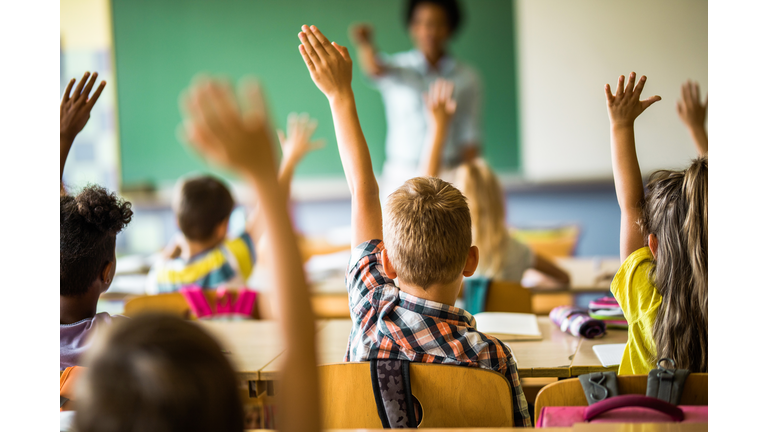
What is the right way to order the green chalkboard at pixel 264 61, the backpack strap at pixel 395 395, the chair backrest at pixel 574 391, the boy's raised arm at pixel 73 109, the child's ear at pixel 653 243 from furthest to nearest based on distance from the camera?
1. the green chalkboard at pixel 264 61
2. the boy's raised arm at pixel 73 109
3. the child's ear at pixel 653 243
4. the backpack strap at pixel 395 395
5. the chair backrest at pixel 574 391

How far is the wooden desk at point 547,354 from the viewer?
1478mm

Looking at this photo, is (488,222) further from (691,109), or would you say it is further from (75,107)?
(75,107)

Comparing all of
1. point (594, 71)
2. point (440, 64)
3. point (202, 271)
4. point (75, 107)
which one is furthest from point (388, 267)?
point (594, 71)

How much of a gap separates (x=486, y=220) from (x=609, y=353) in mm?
1165

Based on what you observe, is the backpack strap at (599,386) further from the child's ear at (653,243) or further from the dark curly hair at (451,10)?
the dark curly hair at (451,10)

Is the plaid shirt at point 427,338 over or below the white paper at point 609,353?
over

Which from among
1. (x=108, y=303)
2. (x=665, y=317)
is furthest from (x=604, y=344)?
(x=108, y=303)

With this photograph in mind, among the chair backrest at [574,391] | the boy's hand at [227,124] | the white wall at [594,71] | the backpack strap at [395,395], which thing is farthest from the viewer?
the white wall at [594,71]

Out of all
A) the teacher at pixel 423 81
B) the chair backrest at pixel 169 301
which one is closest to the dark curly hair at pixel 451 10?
the teacher at pixel 423 81

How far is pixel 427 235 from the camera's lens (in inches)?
49.8

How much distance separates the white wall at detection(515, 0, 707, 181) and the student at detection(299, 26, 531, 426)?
370 cm

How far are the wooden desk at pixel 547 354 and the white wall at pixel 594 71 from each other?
3.15m
